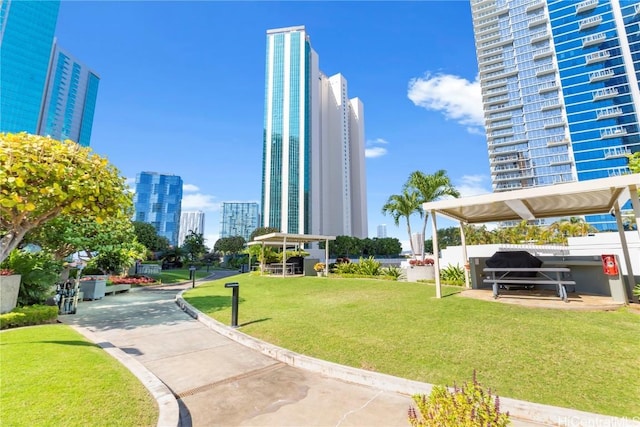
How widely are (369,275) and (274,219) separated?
70.2m

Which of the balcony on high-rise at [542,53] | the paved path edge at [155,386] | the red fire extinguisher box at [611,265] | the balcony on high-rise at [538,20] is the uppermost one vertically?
the balcony on high-rise at [538,20]

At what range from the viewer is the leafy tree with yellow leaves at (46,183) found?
5340mm

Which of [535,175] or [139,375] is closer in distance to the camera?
[139,375]

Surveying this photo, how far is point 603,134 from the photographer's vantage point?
215ft

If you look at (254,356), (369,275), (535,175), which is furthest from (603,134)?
(254,356)

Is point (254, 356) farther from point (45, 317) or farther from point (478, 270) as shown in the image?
point (478, 270)

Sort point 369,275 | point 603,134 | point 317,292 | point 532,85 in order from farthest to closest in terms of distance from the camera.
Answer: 1. point 532,85
2. point 603,134
3. point 369,275
4. point 317,292

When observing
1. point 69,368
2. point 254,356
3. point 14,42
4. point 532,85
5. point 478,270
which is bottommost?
point 254,356

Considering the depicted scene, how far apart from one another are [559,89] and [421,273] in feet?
308

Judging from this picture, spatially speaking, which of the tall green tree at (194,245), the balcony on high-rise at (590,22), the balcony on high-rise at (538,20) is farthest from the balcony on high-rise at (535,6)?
the tall green tree at (194,245)

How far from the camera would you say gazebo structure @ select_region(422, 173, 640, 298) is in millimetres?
6430

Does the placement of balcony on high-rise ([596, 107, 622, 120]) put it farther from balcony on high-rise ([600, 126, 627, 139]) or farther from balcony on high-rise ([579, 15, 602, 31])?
balcony on high-rise ([579, 15, 602, 31])

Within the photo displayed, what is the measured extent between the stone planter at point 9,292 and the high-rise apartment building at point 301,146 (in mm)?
74316

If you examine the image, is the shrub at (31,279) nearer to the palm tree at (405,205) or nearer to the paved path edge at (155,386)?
the paved path edge at (155,386)
